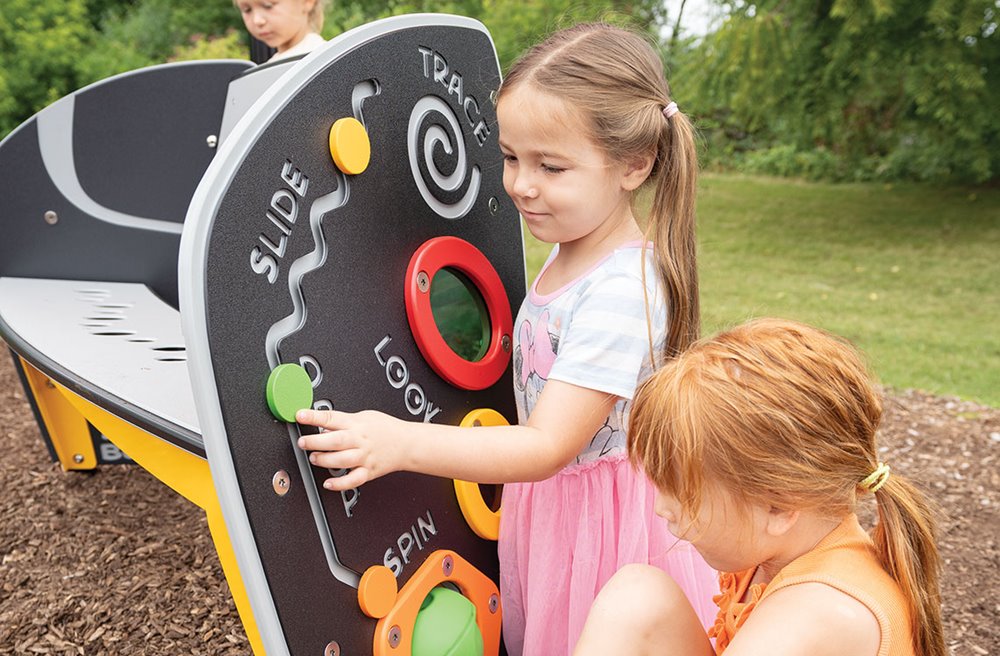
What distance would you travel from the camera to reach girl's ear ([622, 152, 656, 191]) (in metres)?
1.34

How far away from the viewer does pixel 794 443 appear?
1.01 meters

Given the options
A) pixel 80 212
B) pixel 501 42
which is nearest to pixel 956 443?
pixel 80 212

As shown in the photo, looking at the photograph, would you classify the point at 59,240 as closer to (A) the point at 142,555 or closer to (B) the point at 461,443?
(A) the point at 142,555

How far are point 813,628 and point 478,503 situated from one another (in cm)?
69

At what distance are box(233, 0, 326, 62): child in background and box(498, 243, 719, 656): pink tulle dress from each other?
1.32 metres

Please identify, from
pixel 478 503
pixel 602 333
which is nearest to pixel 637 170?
pixel 602 333

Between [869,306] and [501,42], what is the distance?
14.7 ft

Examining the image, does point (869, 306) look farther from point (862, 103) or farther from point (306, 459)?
point (306, 459)

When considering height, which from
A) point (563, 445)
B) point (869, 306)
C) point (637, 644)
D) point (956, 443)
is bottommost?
point (869, 306)

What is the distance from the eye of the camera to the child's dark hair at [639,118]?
128 cm

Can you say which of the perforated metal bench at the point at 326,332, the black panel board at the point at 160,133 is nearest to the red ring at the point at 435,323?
the perforated metal bench at the point at 326,332

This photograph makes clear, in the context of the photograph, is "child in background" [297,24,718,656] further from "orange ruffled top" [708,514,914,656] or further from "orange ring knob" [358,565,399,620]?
"orange ruffled top" [708,514,914,656]

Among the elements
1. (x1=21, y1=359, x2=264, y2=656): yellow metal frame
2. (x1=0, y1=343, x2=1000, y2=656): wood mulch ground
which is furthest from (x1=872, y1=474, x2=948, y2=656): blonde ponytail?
(x1=0, y1=343, x2=1000, y2=656): wood mulch ground

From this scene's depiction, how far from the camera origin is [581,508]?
57.6 inches
